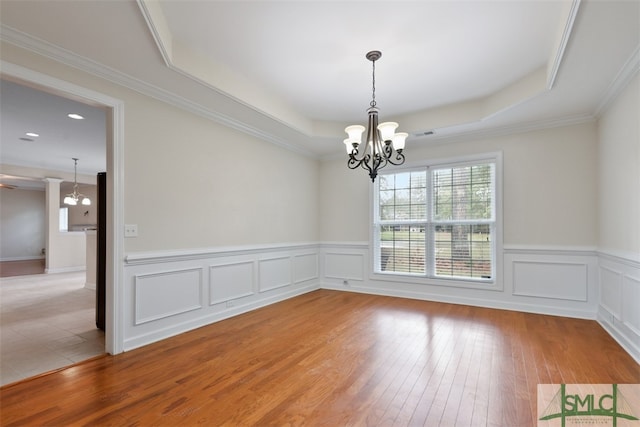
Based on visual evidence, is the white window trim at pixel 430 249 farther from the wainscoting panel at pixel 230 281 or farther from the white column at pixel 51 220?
the white column at pixel 51 220

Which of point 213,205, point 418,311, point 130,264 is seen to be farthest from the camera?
point 418,311

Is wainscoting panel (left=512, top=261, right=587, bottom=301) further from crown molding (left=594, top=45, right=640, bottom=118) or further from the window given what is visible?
crown molding (left=594, top=45, right=640, bottom=118)

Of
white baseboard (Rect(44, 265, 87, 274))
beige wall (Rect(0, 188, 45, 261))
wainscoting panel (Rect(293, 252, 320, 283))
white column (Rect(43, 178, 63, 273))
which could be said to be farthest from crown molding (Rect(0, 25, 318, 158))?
beige wall (Rect(0, 188, 45, 261))

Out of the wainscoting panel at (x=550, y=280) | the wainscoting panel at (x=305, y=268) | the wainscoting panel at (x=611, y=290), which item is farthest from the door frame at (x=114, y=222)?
the wainscoting panel at (x=611, y=290)

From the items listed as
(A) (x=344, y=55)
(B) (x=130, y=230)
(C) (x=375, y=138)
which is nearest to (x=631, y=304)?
(C) (x=375, y=138)

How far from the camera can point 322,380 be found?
238cm

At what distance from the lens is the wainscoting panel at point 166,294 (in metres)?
3.10

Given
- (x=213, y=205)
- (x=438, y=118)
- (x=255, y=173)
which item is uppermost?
(x=438, y=118)

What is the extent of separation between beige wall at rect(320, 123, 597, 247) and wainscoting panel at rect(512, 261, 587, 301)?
11.8 inches

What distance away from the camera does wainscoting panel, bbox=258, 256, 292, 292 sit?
15.2 ft

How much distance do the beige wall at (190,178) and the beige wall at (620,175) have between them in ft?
13.9

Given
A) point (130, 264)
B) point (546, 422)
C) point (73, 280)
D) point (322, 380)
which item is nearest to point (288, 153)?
point (130, 264)

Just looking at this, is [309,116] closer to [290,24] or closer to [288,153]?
[288,153]

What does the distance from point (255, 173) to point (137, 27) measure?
251 centimetres
